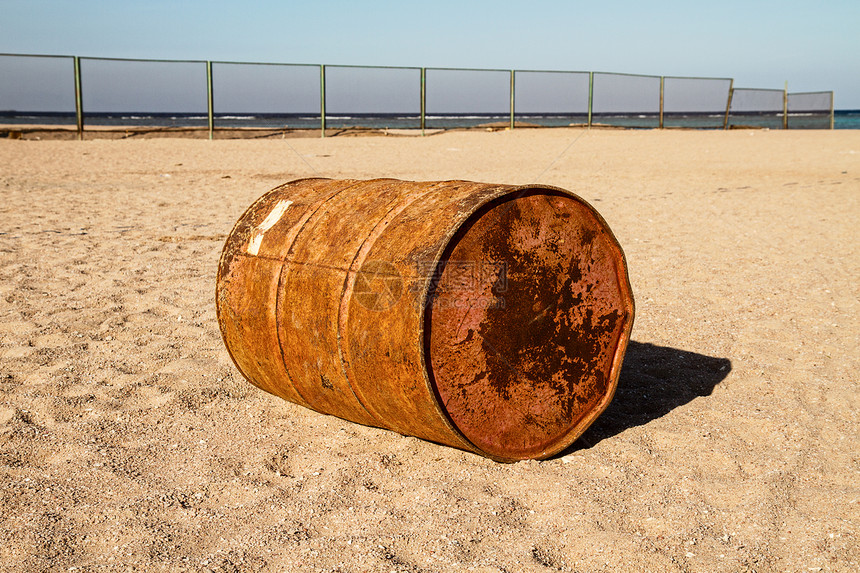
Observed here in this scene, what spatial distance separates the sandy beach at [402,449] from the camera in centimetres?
220


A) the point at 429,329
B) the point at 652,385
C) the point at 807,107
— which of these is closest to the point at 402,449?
the point at 429,329

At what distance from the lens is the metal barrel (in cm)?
249

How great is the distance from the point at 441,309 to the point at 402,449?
0.65 metres

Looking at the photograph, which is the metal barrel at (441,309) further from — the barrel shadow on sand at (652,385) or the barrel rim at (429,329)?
the barrel shadow on sand at (652,385)

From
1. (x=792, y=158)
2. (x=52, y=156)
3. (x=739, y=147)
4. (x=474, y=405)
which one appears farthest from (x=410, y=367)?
(x=739, y=147)

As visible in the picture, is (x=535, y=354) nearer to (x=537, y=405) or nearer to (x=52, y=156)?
(x=537, y=405)

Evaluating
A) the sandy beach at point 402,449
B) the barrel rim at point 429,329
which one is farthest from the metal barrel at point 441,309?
the sandy beach at point 402,449

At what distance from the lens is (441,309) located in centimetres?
247

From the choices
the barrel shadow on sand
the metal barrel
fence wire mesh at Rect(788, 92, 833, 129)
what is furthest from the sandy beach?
fence wire mesh at Rect(788, 92, 833, 129)

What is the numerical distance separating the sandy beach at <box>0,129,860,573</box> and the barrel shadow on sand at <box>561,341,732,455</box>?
0.01m

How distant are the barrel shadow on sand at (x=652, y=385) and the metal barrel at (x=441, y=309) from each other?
0.70ft

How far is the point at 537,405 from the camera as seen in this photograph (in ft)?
9.02

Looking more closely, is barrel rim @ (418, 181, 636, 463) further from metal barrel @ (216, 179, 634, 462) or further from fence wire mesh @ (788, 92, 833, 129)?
fence wire mesh @ (788, 92, 833, 129)

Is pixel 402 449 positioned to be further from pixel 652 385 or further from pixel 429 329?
pixel 652 385
